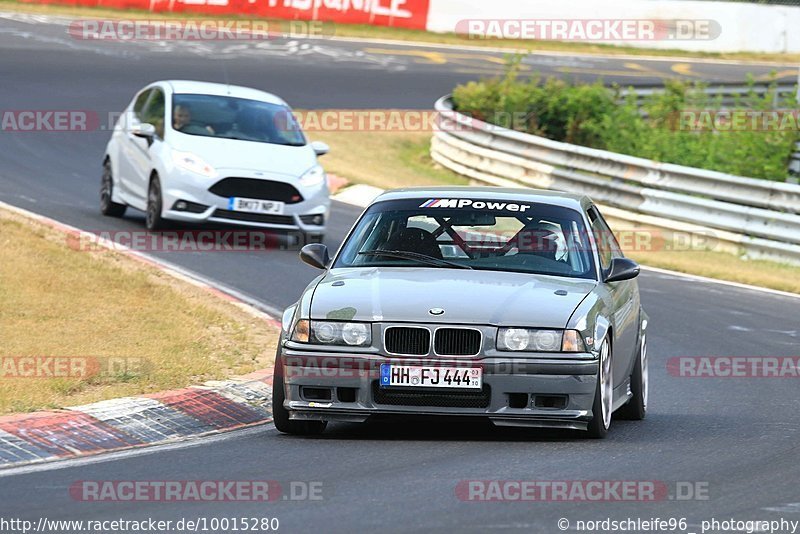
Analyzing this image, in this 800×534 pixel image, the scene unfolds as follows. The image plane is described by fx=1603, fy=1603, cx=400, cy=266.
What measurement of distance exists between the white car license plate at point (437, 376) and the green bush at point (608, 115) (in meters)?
16.6

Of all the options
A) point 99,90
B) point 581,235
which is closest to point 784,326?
Answer: point 581,235

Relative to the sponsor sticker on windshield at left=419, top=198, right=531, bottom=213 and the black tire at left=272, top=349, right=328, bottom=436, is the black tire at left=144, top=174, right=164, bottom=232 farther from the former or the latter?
the black tire at left=272, top=349, right=328, bottom=436

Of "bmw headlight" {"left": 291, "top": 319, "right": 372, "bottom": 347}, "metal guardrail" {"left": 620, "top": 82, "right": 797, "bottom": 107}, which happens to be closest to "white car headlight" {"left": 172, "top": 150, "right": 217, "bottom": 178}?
"bmw headlight" {"left": 291, "top": 319, "right": 372, "bottom": 347}

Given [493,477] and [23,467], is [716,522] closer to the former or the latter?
[493,477]

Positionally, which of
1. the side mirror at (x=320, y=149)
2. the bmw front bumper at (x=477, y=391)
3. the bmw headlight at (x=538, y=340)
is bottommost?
the side mirror at (x=320, y=149)

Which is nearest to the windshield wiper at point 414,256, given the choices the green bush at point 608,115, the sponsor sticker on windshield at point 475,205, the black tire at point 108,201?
the sponsor sticker on windshield at point 475,205

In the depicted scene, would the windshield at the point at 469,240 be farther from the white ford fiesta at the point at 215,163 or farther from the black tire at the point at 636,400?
the white ford fiesta at the point at 215,163

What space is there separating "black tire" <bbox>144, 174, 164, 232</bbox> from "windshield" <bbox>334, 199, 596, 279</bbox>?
8.07m

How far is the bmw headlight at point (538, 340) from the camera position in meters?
8.56

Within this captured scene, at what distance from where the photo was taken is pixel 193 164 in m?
17.7

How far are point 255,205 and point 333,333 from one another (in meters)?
9.12

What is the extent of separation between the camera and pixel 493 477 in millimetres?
7629

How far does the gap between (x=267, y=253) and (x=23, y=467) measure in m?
9.91

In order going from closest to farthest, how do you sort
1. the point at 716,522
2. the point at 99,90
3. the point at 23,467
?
the point at 716,522 < the point at 23,467 < the point at 99,90
